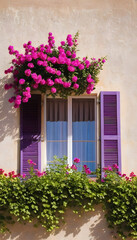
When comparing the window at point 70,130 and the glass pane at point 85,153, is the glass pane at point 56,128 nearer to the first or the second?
the window at point 70,130

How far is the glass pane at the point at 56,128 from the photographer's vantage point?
23.2 feet

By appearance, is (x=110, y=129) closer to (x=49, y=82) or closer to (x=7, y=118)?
(x=49, y=82)

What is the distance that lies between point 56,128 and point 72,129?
11.6 inches

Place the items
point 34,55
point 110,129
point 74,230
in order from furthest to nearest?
point 110,129
point 74,230
point 34,55

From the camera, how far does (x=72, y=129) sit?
7.12 m

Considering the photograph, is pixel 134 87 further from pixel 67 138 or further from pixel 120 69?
pixel 67 138

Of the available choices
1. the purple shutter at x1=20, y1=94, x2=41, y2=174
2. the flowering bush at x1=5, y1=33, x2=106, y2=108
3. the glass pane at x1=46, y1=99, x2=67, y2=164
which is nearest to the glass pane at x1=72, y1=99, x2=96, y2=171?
the glass pane at x1=46, y1=99, x2=67, y2=164

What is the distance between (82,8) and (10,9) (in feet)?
4.36

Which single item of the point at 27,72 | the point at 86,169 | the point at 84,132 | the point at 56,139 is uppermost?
the point at 27,72

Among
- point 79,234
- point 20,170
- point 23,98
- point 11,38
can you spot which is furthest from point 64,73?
point 79,234

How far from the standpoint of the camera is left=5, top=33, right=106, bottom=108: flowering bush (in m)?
6.43

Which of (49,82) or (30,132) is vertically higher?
(49,82)

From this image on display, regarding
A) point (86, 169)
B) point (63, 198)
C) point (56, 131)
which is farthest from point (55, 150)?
point (63, 198)

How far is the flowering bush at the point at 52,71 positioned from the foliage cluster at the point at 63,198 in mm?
1276
